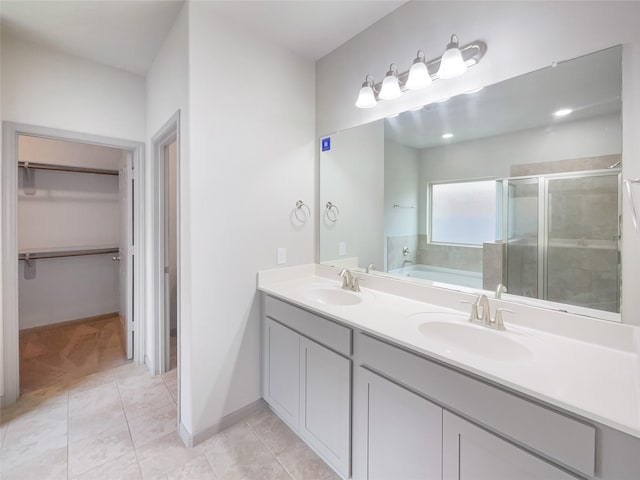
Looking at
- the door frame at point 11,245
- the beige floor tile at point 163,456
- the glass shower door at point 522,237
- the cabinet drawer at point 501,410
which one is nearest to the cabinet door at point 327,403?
the cabinet drawer at point 501,410

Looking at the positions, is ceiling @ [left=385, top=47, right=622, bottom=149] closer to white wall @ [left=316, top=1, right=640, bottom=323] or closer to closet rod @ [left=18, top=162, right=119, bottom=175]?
white wall @ [left=316, top=1, right=640, bottom=323]

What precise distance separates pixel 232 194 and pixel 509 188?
5.14ft

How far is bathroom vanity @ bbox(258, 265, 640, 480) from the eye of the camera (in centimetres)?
78

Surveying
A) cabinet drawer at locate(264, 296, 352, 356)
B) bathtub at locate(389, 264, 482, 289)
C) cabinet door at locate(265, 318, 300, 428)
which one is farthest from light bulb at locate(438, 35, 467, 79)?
cabinet door at locate(265, 318, 300, 428)

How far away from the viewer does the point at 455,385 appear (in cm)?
100

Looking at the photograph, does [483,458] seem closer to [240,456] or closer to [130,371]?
[240,456]

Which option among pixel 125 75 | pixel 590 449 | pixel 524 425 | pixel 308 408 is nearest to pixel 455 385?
pixel 524 425

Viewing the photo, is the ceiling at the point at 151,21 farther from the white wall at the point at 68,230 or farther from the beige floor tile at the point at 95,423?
the beige floor tile at the point at 95,423

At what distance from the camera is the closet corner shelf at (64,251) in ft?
10.5

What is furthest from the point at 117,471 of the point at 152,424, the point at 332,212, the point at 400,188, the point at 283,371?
the point at 400,188

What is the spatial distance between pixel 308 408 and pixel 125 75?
3012mm

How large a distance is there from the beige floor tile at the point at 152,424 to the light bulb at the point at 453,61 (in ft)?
8.67

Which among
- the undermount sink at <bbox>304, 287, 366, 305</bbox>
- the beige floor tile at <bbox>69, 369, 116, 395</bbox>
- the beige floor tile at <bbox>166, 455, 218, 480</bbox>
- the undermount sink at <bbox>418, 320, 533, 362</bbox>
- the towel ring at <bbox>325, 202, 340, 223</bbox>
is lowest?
the beige floor tile at <bbox>166, 455, 218, 480</bbox>

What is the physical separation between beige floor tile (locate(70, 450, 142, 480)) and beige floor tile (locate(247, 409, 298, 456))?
649 millimetres
